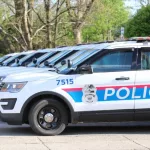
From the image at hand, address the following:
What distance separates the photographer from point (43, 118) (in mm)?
8586

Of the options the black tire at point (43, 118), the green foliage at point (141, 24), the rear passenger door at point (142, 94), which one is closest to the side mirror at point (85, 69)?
the black tire at point (43, 118)

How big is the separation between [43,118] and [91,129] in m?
1.27

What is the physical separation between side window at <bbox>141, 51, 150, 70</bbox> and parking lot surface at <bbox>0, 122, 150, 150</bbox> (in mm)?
1310

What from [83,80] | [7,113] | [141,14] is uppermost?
[141,14]

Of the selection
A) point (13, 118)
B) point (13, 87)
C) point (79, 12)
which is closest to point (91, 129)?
point (13, 118)

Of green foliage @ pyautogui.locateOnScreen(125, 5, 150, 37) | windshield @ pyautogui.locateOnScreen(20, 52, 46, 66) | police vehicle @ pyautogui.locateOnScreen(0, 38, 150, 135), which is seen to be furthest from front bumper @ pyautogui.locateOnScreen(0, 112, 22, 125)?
green foliage @ pyautogui.locateOnScreen(125, 5, 150, 37)

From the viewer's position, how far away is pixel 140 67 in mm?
8695

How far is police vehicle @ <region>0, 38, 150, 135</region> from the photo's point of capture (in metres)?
8.43

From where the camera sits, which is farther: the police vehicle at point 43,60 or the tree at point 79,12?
the tree at point 79,12

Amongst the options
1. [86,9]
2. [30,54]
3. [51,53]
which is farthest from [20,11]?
[51,53]

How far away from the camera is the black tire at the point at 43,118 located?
334 inches

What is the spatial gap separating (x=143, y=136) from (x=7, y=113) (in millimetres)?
2586

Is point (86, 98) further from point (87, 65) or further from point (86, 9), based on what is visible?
point (86, 9)

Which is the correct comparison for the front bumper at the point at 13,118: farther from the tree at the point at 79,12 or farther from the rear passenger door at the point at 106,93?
the tree at the point at 79,12
